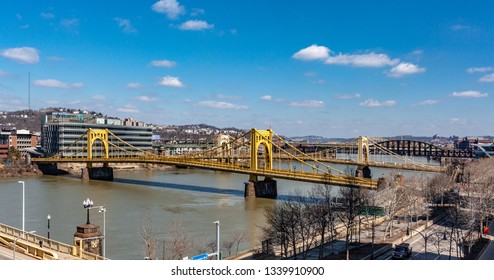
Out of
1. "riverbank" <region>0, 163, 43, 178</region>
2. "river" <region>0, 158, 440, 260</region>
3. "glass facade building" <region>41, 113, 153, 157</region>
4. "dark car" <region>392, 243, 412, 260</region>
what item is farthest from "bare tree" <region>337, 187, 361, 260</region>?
"glass facade building" <region>41, 113, 153, 157</region>

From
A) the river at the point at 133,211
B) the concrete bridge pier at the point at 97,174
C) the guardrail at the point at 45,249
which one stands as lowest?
the river at the point at 133,211

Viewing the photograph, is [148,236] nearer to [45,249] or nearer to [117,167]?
[45,249]

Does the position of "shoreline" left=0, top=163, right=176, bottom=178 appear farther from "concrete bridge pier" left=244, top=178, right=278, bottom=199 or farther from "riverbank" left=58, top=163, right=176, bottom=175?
"concrete bridge pier" left=244, top=178, right=278, bottom=199

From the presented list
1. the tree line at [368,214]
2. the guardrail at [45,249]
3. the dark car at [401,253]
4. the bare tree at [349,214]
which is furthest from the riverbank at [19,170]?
the dark car at [401,253]

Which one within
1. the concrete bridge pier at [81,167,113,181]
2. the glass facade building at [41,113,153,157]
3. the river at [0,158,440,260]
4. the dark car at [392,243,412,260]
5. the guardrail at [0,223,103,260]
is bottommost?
the river at [0,158,440,260]

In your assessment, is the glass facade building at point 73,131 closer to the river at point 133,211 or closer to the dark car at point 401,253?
the river at point 133,211

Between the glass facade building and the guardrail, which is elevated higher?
the glass facade building

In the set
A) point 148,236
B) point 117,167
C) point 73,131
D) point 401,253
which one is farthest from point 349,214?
point 73,131
